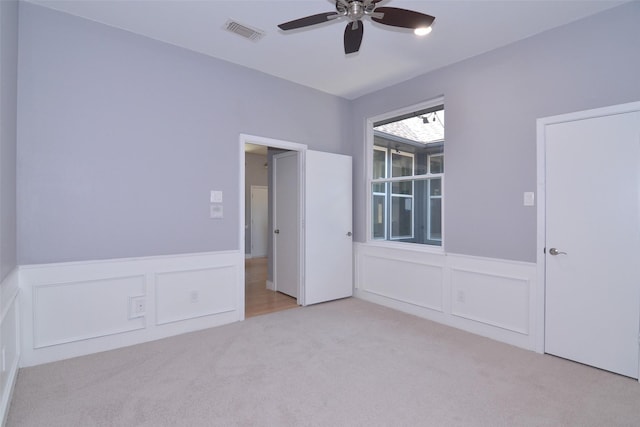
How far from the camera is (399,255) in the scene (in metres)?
4.14

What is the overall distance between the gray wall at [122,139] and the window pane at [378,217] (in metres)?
1.79

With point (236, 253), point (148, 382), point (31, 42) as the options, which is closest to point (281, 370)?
point (148, 382)

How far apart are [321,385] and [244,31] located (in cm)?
307

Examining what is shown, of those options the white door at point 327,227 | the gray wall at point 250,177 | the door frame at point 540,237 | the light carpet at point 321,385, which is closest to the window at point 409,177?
the white door at point 327,227

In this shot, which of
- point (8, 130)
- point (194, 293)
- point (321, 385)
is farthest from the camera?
point (194, 293)

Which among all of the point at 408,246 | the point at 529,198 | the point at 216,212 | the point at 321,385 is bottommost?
the point at 321,385

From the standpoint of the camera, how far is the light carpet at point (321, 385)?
199 centimetres

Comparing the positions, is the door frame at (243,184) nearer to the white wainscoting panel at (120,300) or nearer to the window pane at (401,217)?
the white wainscoting panel at (120,300)

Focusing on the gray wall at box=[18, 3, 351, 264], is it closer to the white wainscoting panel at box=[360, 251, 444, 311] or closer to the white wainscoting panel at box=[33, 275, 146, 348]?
the white wainscoting panel at box=[33, 275, 146, 348]

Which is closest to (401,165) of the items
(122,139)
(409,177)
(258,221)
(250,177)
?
(409,177)

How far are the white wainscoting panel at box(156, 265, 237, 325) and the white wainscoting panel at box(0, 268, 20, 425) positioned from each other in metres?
1.01

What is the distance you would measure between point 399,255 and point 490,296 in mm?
1144

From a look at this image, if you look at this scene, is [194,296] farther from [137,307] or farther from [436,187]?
[436,187]

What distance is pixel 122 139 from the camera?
9.83 feet
